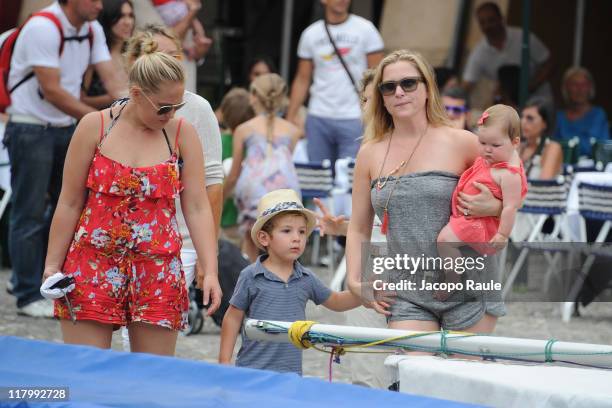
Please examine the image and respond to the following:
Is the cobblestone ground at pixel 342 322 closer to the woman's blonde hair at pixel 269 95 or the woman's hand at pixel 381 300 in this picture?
the woman's hand at pixel 381 300

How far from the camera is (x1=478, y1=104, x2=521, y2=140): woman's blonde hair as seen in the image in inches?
197

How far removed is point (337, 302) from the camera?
5.42 meters

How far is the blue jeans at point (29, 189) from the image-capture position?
27.2 ft

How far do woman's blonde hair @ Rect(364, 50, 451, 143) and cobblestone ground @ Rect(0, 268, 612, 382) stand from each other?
1.45 m

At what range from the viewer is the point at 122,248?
Result: 15.6ft

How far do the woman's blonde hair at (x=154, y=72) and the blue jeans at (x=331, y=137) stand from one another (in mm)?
6172

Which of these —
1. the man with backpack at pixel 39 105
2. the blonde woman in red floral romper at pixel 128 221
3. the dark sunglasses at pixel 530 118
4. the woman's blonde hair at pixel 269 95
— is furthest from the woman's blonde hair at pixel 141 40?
the dark sunglasses at pixel 530 118

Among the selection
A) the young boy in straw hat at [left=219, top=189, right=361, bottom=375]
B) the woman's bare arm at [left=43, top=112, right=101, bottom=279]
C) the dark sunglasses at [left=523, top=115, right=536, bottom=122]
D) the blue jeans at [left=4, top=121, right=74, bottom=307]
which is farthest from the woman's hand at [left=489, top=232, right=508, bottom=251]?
the dark sunglasses at [left=523, top=115, right=536, bottom=122]

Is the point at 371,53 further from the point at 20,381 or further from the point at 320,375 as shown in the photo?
the point at 20,381

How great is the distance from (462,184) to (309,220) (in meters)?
0.87

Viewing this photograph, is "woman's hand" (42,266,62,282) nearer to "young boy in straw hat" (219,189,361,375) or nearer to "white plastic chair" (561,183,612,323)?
"young boy in straw hat" (219,189,361,375)

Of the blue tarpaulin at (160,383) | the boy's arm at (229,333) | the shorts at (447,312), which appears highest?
the shorts at (447,312)

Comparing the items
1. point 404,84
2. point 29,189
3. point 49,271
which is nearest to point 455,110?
point 29,189

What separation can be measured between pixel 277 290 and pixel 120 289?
2.65ft
